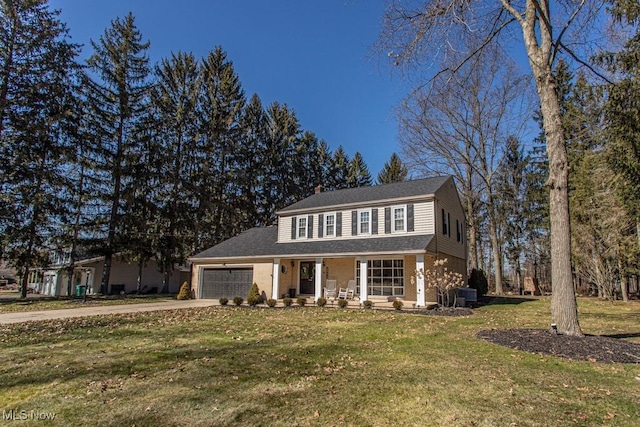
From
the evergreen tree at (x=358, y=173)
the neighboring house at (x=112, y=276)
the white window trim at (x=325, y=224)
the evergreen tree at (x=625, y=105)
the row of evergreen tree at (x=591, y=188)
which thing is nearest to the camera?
the evergreen tree at (x=625, y=105)

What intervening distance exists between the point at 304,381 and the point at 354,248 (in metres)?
12.3

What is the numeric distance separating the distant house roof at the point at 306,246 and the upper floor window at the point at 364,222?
650 mm

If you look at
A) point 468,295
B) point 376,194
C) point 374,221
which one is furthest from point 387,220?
point 468,295

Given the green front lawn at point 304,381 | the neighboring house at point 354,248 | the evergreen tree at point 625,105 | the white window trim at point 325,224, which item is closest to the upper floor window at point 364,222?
the neighboring house at point 354,248

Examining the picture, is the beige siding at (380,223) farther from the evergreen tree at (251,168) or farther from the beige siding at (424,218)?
the evergreen tree at (251,168)

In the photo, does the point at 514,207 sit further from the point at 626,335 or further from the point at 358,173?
the point at 626,335

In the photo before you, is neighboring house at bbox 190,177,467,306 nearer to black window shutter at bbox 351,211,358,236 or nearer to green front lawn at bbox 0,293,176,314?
black window shutter at bbox 351,211,358,236

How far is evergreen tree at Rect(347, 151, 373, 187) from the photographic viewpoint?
42844 mm

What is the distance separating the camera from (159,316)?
41.4 feet

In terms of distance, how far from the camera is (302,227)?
68.0 ft

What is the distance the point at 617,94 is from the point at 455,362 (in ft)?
30.3

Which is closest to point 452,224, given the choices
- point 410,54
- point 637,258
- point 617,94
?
point 637,258

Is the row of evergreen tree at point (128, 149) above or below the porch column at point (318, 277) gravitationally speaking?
above

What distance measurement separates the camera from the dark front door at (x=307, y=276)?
20078mm
